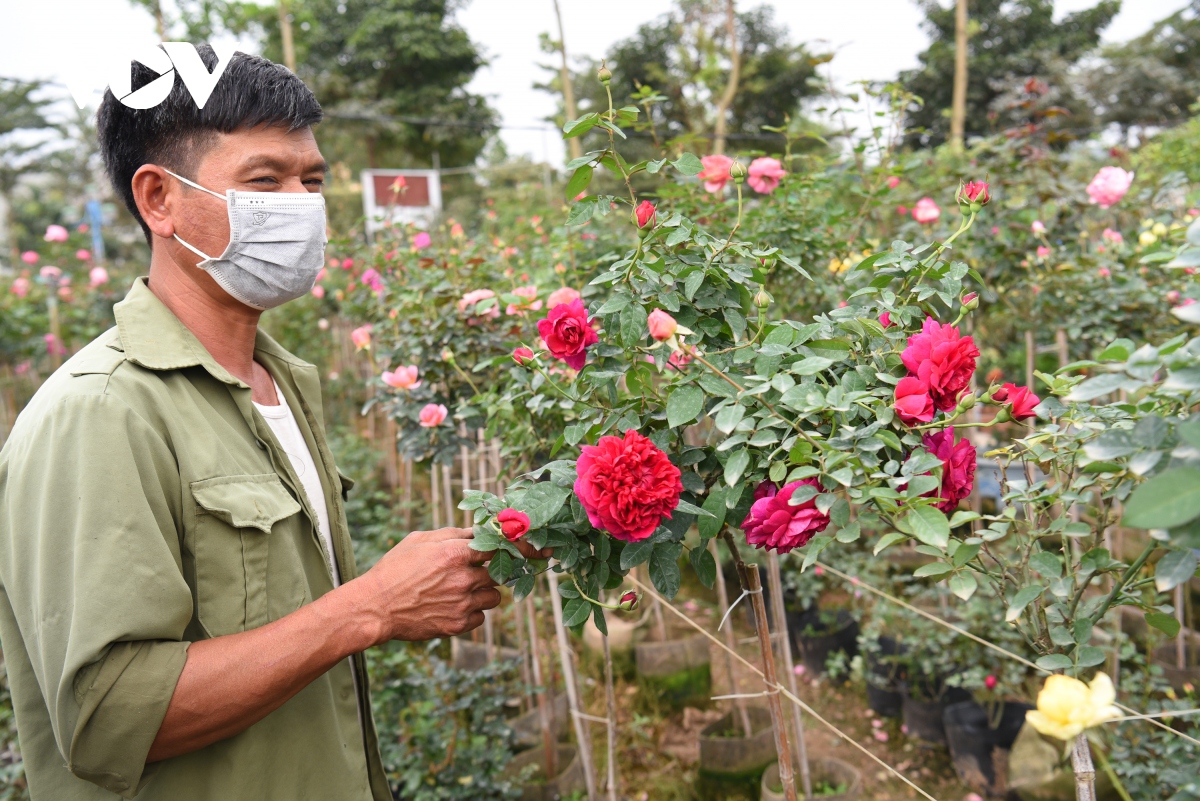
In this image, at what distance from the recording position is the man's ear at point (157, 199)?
1.27 meters

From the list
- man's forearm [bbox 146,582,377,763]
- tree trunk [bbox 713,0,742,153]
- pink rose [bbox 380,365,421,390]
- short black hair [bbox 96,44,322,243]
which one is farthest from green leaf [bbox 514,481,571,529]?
tree trunk [bbox 713,0,742,153]

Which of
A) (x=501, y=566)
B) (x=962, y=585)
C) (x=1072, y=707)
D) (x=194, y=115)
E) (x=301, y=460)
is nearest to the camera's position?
(x=1072, y=707)

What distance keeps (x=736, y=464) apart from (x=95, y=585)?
77cm

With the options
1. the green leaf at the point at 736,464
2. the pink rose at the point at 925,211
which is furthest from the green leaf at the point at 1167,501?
the pink rose at the point at 925,211

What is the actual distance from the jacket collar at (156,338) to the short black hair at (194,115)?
0.22 meters

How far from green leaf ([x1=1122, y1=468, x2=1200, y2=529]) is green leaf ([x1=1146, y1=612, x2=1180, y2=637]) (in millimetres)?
292

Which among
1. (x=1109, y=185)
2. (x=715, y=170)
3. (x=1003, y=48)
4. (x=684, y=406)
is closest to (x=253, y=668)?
(x=684, y=406)

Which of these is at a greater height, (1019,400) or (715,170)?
(715,170)

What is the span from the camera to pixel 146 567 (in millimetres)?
931

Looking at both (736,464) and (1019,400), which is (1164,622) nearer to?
(1019,400)

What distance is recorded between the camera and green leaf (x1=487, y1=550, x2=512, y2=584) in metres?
0.98

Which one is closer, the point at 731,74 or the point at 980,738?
the point at 980,738

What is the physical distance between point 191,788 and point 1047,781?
2.37m

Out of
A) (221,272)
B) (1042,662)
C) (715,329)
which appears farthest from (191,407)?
Answer: (1042,662)
